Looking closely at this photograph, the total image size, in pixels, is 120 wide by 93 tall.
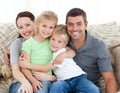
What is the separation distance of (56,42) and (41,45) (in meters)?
0.13

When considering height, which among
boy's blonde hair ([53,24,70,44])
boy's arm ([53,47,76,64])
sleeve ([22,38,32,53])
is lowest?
boy's arm ([53,47,76,64])

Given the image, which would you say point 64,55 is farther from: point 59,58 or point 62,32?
point 62,32

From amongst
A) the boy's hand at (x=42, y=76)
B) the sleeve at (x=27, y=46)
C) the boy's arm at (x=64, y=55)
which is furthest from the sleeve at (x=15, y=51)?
the boy's arm at (x=64, y=55)

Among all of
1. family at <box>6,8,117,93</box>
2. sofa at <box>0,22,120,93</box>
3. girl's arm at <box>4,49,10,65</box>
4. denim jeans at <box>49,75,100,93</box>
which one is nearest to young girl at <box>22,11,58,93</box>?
family at <box>6,8,117,93</box>

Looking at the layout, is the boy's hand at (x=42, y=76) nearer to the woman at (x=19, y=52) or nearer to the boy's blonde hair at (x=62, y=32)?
the woman at (x=19, y=52)

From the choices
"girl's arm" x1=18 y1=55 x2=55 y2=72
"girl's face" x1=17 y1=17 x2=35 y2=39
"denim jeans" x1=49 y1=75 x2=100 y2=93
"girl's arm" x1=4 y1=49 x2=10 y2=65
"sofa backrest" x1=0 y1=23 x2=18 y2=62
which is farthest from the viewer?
"sofa backrest" x1=0 y1=23 x2=18 y2=62

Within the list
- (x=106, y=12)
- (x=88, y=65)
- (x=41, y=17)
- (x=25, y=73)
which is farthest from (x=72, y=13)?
(x=106, y=12)

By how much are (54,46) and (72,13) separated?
0.97ft

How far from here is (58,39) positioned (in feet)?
6.81

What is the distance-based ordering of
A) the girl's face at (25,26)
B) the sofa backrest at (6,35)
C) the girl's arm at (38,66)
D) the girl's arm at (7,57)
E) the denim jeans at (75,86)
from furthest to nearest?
the sofa backrest at (6,35) < the girl's arm at (7,57) < the girl's face at (25,26) < the girl's arm at (38,66) < the denim jeans at (75,86)

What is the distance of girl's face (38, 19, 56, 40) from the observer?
2.08 meters

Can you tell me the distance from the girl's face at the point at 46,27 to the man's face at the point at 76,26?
129 mm

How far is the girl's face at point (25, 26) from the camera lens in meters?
2.22

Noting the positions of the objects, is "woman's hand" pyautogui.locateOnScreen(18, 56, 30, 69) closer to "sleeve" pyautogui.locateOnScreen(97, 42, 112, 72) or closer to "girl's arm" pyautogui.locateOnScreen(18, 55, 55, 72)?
"girl's arm" pyautogui.locateOnScreen(18, 55, 55, 72)
